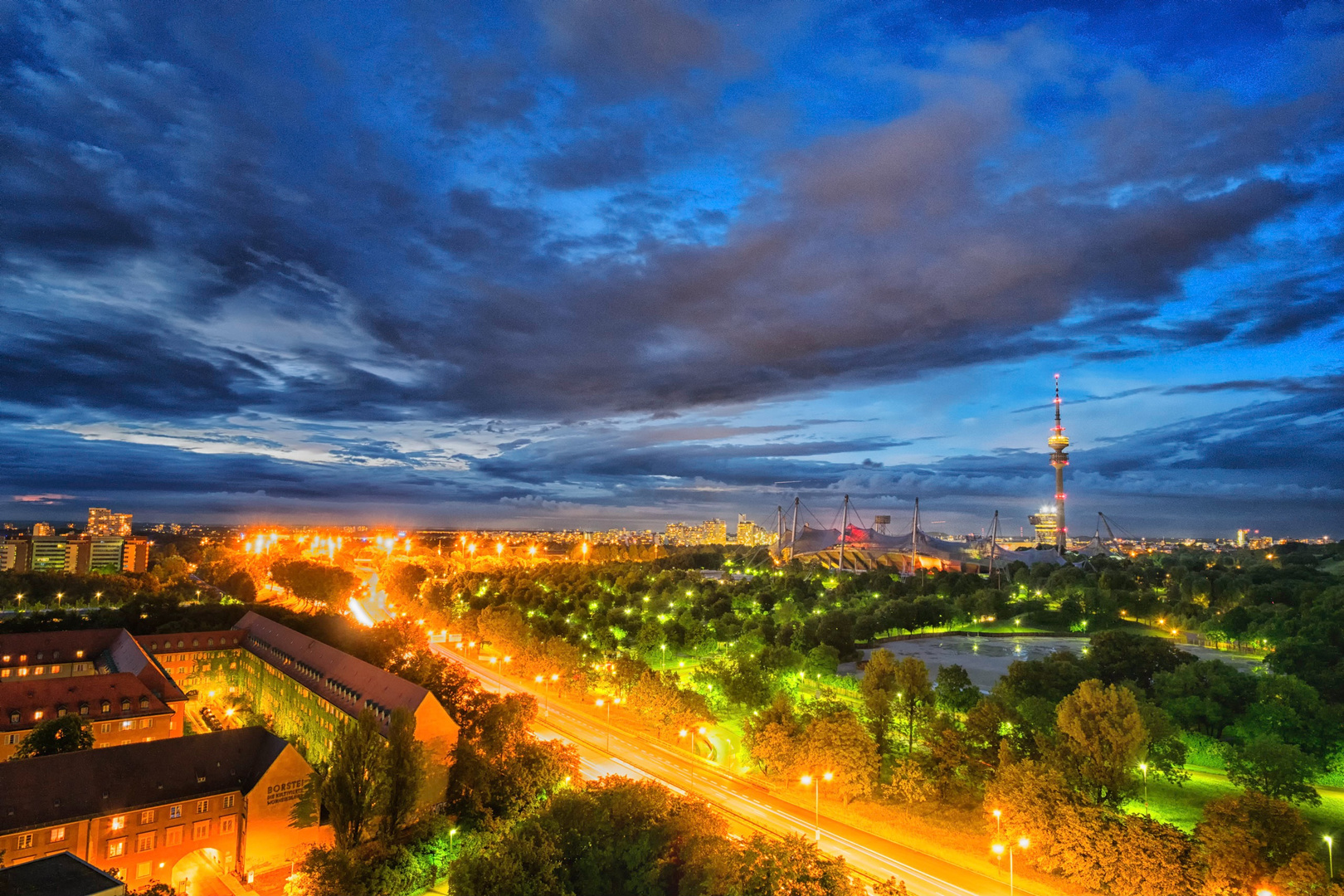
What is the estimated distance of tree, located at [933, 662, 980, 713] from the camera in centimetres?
4247

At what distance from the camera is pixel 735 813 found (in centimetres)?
3117

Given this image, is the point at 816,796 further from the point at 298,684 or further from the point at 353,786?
the point at 298,684

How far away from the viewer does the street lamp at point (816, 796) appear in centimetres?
3022

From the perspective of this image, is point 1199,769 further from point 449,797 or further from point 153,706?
point 153,706

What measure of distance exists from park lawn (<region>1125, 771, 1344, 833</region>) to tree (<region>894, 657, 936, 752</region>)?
1011 centimetres


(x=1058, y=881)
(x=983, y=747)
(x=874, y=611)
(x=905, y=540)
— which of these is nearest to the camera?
(x=1058, y=881)

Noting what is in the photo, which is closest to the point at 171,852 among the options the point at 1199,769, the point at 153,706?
the point at 153,706

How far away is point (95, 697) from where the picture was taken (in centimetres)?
3684

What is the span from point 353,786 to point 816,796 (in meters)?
18.7

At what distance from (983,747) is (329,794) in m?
28.7

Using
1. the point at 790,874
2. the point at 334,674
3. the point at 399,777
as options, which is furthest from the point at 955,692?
the point at 334,674

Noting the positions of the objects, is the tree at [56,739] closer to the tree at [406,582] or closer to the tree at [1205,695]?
the tree at [1205,695]

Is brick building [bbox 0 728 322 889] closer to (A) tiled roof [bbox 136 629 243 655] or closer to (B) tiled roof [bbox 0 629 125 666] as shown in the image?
(A) tiled roof [bbox 136 629 243 655]

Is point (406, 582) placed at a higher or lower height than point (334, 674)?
lower
